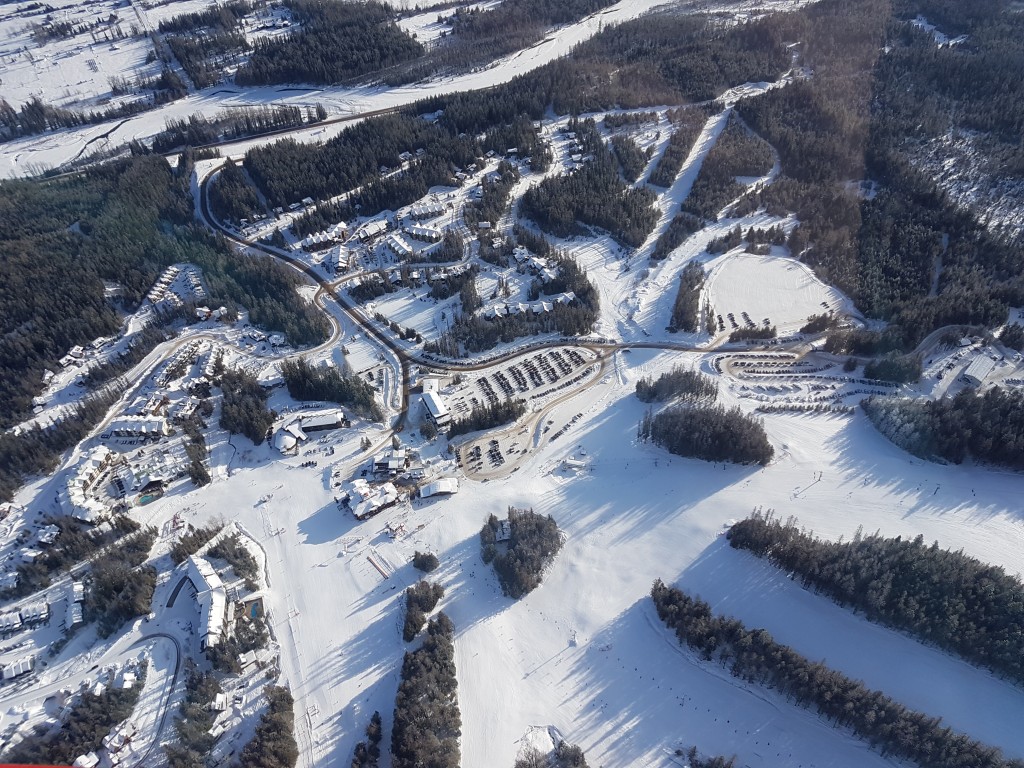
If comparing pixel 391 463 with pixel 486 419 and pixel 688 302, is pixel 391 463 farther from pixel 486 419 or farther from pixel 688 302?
pixel 688 302

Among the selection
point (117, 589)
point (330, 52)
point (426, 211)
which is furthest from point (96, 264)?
point (330, 52)

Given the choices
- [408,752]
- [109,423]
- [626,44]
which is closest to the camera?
[408,752]

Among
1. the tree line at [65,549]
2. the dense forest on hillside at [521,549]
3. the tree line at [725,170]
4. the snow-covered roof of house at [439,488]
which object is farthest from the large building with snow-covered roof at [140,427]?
the tree line at [725,170]

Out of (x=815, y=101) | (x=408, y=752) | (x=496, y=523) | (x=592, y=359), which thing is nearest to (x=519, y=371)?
(x=592, y=359)

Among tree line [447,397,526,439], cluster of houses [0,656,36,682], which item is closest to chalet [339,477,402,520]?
tree line [447,397,526,439]

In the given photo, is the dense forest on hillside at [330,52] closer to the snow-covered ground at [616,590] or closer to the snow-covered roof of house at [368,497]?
the snow-covered ground at [616,590]

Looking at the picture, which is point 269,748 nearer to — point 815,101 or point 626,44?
point 815,101

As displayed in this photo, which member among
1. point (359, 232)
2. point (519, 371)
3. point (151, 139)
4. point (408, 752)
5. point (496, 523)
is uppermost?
point (151, 139)
